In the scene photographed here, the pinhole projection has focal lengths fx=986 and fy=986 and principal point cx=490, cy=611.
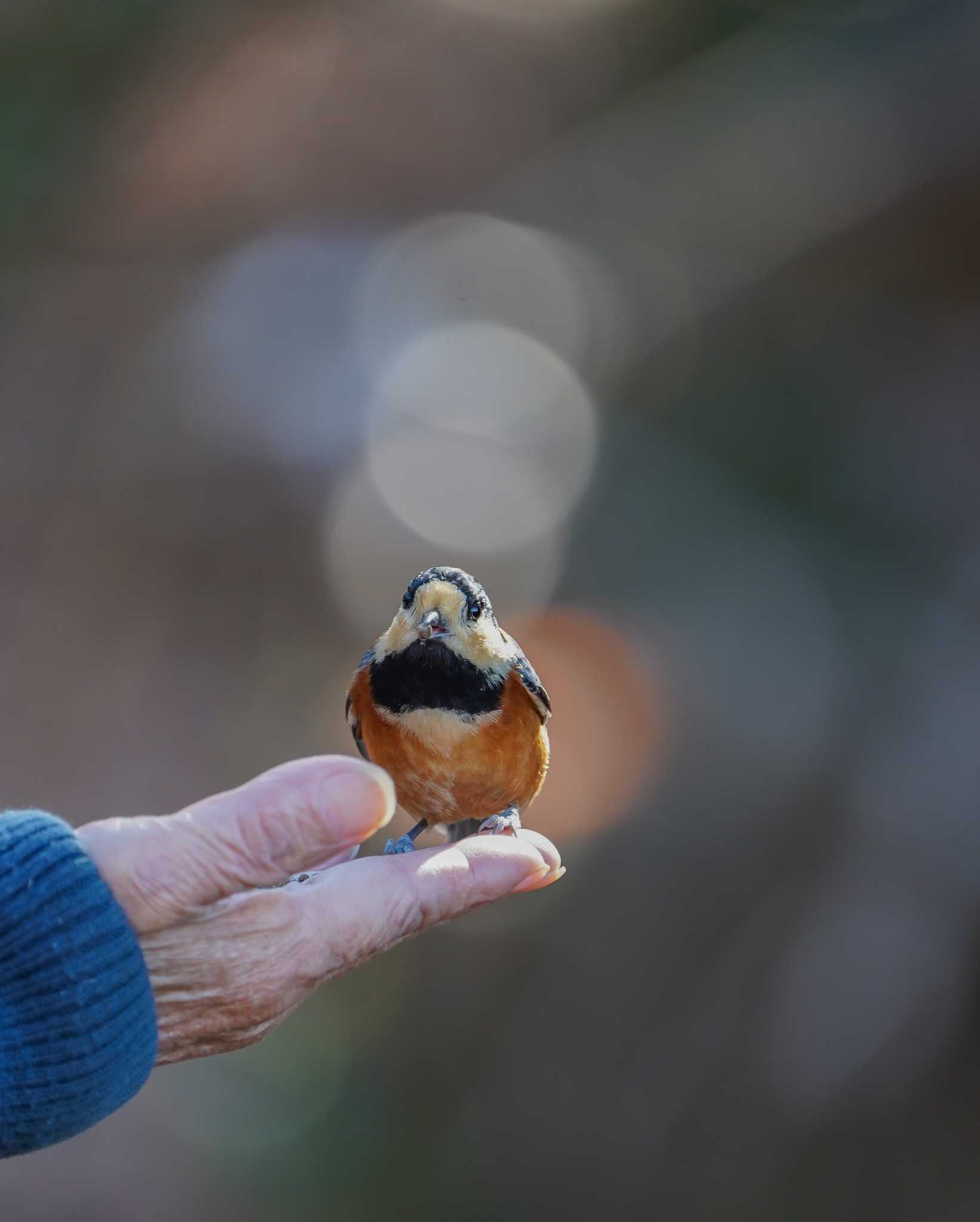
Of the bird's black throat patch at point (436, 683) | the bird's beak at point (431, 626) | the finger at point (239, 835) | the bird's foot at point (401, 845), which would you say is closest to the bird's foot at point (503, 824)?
the bird's foot at point (401, 845)

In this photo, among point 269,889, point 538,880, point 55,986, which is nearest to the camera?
point 55,986

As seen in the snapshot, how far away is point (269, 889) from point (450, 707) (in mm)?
977

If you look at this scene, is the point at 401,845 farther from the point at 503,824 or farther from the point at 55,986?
the point at 55,986

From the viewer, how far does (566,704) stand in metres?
6.01

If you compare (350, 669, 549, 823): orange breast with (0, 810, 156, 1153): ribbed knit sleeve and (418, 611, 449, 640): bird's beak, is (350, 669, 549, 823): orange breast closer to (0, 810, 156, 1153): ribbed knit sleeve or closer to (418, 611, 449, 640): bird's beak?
(418, 611, 449, 640): bird's beak

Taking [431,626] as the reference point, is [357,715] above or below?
below

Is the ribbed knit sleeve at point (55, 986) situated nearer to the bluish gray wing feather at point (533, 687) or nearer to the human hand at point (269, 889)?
the human hand at point (269, 889)

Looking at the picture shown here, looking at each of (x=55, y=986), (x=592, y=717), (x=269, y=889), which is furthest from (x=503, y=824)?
(x=592, y=717)

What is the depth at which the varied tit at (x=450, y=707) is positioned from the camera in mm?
2766

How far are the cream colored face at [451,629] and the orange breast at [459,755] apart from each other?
11 cm

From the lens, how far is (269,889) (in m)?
1.90

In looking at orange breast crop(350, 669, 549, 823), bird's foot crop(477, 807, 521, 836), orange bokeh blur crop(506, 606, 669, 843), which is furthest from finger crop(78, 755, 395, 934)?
orange bokeh blur crop(506, 606, 669, 843)

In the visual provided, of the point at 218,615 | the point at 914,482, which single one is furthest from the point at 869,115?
the point at 218,615

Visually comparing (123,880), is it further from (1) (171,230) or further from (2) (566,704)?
(1) (171,230)
